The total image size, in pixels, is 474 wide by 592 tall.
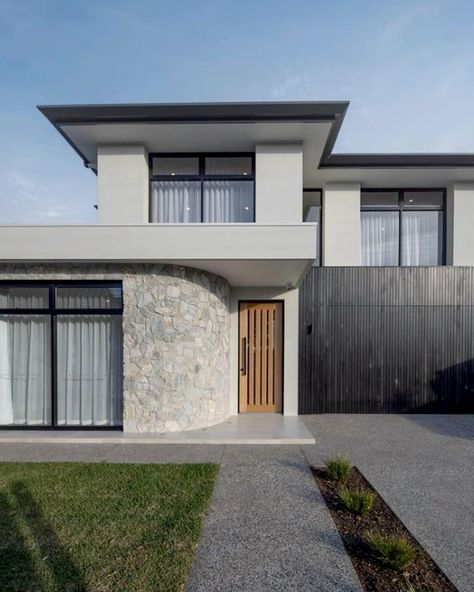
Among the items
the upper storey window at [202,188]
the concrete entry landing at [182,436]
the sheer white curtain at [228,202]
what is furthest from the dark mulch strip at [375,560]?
the upper storey window at [202,188]

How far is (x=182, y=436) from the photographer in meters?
6.35

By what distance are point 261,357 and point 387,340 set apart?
9.79 ft

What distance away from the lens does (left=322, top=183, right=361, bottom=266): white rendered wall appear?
30.5 feet

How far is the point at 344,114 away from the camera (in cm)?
691

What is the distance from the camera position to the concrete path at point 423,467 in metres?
3.32

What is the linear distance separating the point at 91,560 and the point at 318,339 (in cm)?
650

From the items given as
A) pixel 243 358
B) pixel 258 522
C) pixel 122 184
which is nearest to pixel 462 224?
pixel 243 358

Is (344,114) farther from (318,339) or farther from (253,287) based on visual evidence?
(318,339)

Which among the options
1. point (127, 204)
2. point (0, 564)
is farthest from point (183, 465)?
point (127, 204)

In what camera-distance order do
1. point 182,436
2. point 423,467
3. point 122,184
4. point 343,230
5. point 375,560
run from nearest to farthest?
point 375,560, point 423,467, point 182,436, point 122,184, point 343,230

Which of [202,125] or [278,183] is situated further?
[278,183]

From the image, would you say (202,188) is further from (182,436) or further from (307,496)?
(307,496)

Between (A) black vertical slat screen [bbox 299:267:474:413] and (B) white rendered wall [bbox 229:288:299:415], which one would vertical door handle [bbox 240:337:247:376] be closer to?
(B) white rendered wall [bbox 229:288:299:415]

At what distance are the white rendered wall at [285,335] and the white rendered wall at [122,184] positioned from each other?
110 inches
